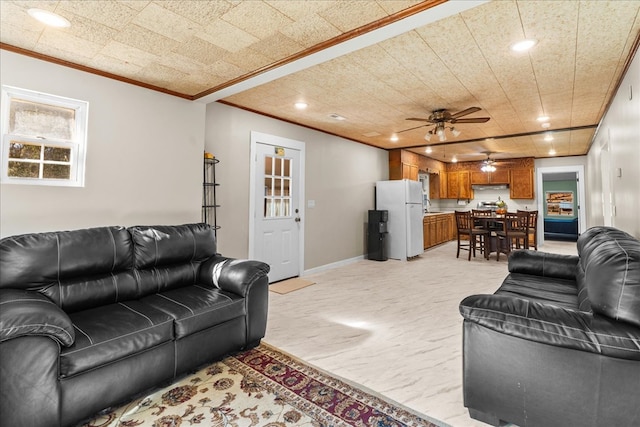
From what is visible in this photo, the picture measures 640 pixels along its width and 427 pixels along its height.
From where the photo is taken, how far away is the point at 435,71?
3.01 meters

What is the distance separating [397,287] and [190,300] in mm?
2945

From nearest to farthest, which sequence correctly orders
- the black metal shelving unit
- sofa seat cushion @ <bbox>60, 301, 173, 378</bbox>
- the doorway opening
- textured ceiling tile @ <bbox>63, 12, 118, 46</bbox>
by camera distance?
sofa seat cushion @ <bbox>60, 301, 173, 378</bbox>
textured ceiling tile @ <bbox>63, 12, 118, 46</bbox>
the black metal shelving unit
the doorway opening

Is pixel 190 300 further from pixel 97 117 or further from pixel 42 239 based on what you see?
pixel 97 117

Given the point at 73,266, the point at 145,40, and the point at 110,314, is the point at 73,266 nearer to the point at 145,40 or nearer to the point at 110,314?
the point at 110,314

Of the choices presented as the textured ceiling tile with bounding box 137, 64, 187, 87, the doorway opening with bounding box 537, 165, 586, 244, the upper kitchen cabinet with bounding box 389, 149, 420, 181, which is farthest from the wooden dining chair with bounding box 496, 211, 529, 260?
the textured ceiling tile with bounding box 137, 64, 187, 87

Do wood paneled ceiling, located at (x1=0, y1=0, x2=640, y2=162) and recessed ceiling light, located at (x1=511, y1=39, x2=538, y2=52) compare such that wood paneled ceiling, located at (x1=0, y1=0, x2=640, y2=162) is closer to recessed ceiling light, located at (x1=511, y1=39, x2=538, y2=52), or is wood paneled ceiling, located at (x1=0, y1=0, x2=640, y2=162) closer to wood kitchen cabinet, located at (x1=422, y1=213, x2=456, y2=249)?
recessed ceiling light, located at (x1=511, y1=39, x2=538, y2=52)

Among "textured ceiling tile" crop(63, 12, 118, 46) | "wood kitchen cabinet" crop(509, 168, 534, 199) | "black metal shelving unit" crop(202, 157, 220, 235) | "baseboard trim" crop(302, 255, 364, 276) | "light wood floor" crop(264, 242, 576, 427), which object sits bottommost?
"light wood floor" crop(264, 242, 576, 427)

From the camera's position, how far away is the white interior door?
4.37 meters

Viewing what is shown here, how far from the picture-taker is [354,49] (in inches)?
94.8

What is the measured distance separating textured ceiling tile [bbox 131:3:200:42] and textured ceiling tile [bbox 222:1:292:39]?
0.96 ft

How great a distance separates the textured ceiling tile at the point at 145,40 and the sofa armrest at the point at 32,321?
185 cm

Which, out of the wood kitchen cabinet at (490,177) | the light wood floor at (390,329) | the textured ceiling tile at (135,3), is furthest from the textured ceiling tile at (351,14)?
the wood kitchen cabinet at (490,177)

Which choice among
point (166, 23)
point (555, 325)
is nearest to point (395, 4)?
point (166, 23)

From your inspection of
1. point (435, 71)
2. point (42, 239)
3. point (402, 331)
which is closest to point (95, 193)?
point (42, 239)
